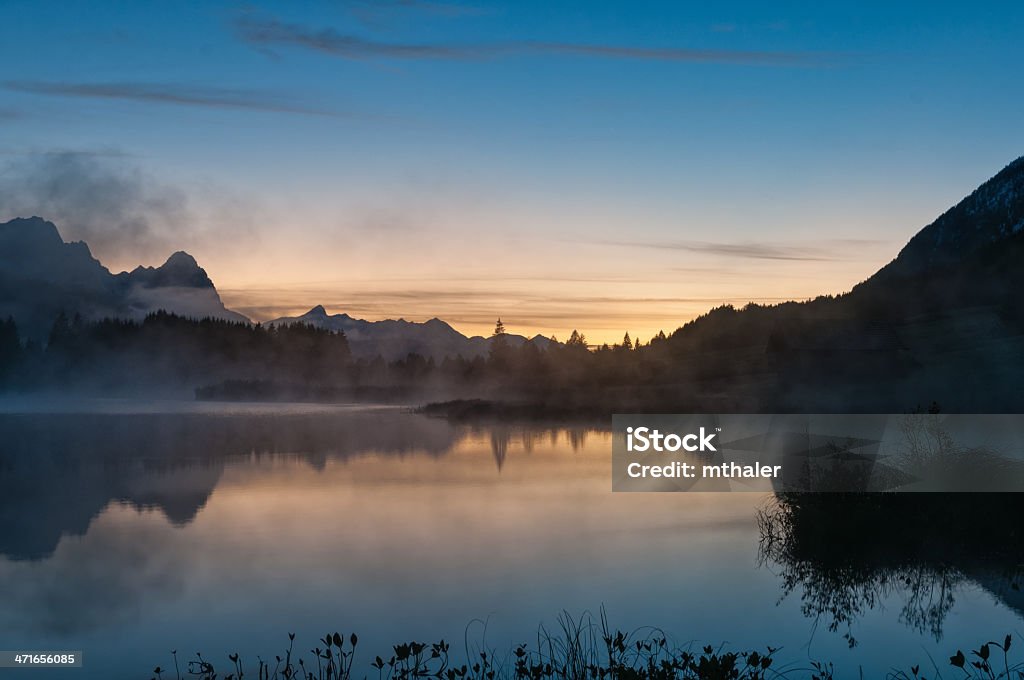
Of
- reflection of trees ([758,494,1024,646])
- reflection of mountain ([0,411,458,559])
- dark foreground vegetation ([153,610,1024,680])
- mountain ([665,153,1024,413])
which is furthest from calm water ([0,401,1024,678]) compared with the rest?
mountain ([665,153,1024,413])

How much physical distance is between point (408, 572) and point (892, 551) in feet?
38.4

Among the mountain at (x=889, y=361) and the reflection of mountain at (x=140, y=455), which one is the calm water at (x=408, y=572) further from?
the mountain at (x=889, y=361)

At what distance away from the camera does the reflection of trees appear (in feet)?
55.5

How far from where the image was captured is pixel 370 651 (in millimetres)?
14984

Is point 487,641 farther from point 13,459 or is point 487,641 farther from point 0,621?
point 13,459

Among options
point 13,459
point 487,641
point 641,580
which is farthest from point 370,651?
point 13,459

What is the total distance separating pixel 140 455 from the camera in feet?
167

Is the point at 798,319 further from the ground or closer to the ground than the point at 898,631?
further from the ground

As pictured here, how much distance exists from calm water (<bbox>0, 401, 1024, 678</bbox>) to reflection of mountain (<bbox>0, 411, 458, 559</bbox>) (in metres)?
0.27

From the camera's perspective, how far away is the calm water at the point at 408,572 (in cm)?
1552

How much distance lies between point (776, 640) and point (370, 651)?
7.16 m

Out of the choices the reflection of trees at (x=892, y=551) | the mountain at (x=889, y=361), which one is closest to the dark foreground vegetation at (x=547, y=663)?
the reflection of trees at (x=892, y=551)

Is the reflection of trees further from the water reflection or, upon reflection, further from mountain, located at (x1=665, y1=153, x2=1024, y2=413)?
mountain, located at (x1=665, y1=153, x2=1024, y2=413)

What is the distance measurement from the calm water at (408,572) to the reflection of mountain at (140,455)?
27 cm
